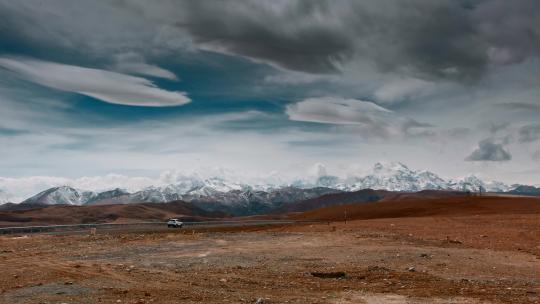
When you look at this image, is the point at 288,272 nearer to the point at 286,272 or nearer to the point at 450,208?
the point at 286,272

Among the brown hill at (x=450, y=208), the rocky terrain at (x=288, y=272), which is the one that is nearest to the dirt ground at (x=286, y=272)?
the rocky terrain at (x=288, y=272)

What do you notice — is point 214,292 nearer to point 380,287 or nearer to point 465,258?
point 380,287

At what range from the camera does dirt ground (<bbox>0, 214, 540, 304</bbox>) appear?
17.4 metres

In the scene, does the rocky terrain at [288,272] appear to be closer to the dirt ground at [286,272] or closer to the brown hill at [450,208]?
the dirt ground at [286,272]

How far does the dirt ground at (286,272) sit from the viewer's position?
57.1ft

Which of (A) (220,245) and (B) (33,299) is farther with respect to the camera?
(A) (220,245)

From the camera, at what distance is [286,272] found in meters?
23.9

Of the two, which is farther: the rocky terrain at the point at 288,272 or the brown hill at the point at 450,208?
the brown hill at the point at 450,208

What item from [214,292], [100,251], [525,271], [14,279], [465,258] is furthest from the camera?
[100,251]

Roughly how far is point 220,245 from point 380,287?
2171 centimetres

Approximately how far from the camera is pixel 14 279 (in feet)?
71.7

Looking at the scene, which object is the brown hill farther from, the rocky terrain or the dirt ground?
the dirt ground

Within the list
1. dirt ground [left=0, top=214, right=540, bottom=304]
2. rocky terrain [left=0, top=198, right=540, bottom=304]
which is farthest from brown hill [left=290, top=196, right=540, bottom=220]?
dirt ground [left=0, top=214, right=540, bottom=304]

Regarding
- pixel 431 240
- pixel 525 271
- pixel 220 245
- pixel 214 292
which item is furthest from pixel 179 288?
pixel 431 240
